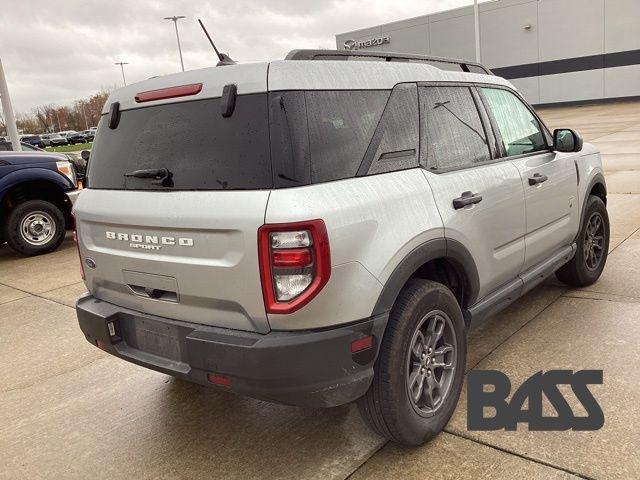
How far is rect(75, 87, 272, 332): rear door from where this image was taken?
2285 millimetres

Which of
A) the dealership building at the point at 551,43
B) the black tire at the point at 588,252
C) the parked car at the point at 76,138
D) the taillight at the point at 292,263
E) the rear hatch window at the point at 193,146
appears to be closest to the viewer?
the taillight at the point at 292,263

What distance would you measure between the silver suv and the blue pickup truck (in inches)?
209

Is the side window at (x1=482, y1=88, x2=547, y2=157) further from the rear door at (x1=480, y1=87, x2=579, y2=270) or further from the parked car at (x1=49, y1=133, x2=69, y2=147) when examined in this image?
the parked car at (x1=49, y1=133, x2=69, y2=147)

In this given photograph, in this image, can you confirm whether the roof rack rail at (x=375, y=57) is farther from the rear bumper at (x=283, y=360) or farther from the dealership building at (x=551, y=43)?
the dealership building at (x=551, y=43)

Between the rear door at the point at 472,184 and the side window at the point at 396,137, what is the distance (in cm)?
8

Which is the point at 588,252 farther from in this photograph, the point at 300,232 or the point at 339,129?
the point at 300,232

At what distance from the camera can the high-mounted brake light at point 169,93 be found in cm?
253

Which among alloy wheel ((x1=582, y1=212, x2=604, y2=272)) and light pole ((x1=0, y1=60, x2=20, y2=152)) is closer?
alloy wheel ((x1=582, y1=212, x2=604, y2=272))

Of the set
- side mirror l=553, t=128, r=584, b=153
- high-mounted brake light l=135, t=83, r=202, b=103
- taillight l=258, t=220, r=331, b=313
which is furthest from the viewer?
side mirror l=553, t=128, r=584, b=153

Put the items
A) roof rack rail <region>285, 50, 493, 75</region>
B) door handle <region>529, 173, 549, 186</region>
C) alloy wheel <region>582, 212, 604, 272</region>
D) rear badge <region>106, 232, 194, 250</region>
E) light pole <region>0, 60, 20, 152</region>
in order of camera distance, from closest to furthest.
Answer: rear badge <region>106, 232, 194, 250</region> < roof rack rail <region>285, 50, 493, 75</region> < door handle <region>529, 173, 549, 186</region> < alloy wheel <region>582, 212, 604, 272</region> < light pole <region>0, 60, 20, 152</region>

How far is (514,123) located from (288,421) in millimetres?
2434

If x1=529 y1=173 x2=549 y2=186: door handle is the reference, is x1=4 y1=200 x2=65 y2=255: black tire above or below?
below

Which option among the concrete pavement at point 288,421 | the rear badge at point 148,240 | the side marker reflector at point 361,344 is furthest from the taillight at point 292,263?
the concrete pavement at point 288,421

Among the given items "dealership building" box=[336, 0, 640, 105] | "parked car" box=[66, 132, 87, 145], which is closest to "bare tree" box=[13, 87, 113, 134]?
"parked car" box=[66, 132, 87, 145]
